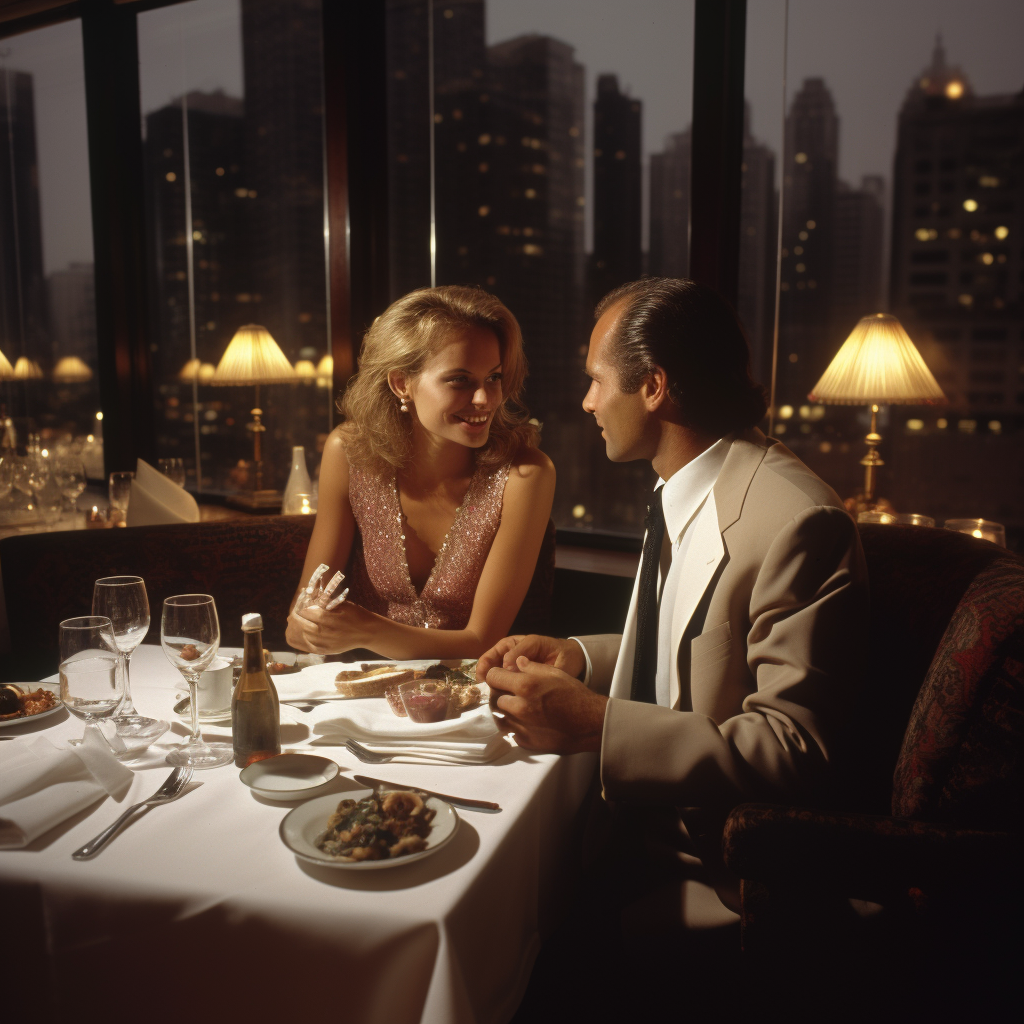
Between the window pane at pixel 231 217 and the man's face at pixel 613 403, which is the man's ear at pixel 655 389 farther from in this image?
the window pane at pixel 231 217

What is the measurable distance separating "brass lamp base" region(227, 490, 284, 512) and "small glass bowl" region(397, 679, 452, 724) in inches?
106

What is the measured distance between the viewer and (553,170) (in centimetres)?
352

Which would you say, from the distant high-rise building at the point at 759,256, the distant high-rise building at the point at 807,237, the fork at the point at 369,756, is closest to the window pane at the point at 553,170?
the distant high-rise building at the point at 759,256

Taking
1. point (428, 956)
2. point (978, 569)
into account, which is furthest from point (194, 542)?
point (978, 569)

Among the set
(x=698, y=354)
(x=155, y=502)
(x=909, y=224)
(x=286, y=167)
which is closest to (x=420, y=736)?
(x=698, y=354)

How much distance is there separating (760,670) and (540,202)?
2.83 meters

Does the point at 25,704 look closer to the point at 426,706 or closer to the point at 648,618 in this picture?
the point at 426,706

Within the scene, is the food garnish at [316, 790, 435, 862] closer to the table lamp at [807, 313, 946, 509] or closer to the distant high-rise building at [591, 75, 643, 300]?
the table lamp at [807, 313, 946, 509]

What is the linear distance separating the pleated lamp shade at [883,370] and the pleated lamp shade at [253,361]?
255cm

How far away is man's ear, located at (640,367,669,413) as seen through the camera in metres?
1.61

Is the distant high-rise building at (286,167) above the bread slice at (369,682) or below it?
above

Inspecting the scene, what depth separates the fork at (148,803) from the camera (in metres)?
0.99

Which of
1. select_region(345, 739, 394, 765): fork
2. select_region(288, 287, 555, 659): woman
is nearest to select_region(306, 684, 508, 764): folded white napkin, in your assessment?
select_region(345, 739, 394, 765): fork

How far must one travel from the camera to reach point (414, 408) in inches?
97.4
